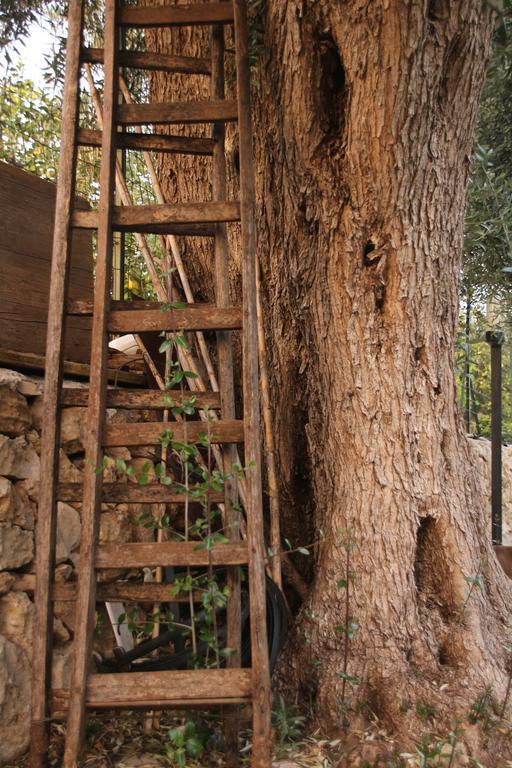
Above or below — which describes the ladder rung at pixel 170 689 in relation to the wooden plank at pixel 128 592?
below

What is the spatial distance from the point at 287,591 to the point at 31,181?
209 cm

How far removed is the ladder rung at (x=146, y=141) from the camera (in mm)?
2592

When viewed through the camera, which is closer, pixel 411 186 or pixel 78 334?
pixel 411 186

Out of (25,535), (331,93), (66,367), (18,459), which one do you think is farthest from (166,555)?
(331,93)

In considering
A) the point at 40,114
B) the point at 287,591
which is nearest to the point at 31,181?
the point at 287,591

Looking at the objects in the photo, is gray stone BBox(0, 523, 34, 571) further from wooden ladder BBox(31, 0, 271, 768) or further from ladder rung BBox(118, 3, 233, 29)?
ladder rung BBox(118, 3, 233, 29)

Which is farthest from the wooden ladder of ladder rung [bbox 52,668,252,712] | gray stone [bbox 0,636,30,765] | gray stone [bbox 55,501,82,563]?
gray stone [bbox 55,501,82,563]

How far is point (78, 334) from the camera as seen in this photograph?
3141 millimetres

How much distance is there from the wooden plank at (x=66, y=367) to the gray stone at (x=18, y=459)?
1.02 feet

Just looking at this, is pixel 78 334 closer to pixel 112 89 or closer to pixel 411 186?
pixel 112 89

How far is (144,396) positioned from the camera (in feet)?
8.21

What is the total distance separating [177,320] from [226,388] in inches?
12.1

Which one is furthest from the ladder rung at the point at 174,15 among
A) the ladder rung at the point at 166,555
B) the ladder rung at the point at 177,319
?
the ladder rung at the point at 166,555

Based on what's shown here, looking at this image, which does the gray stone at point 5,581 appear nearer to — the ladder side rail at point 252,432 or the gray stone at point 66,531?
the gray stone at point 66,531
